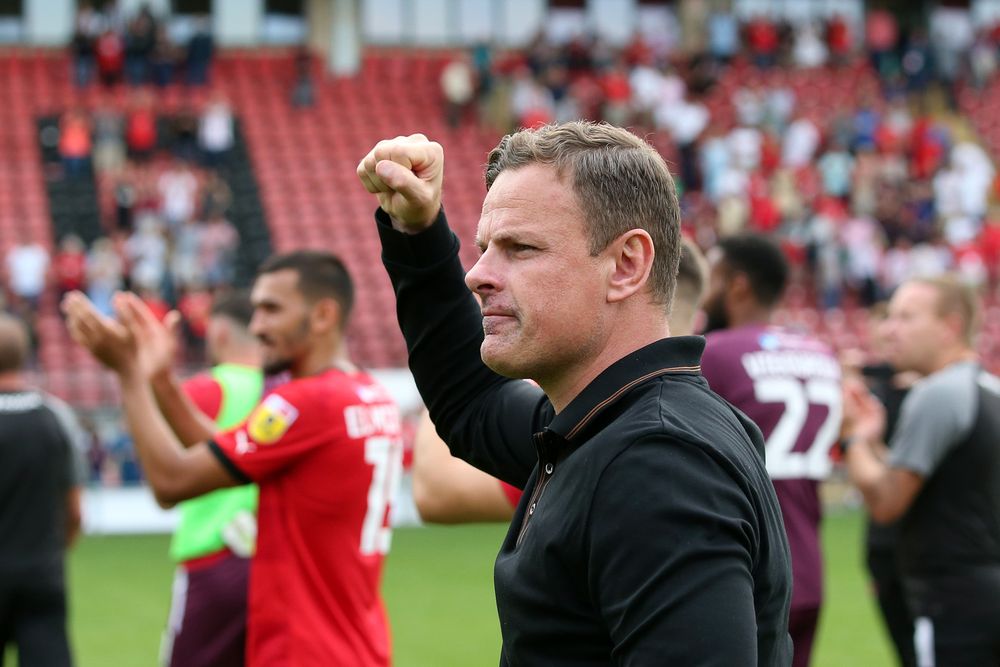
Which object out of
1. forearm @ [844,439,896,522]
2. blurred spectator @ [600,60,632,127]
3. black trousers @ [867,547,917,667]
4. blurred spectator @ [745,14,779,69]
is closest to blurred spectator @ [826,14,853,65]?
blurred spectator @ [745,14,779,69]

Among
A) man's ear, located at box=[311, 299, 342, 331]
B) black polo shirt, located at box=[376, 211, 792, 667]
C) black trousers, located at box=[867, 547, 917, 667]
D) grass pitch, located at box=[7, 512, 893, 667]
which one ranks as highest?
black polo shirt, located at box=[376, 211, 792, 667]

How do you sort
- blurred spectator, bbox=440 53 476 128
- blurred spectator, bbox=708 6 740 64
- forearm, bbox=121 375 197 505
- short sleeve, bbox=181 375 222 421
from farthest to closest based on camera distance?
blurred spectator, bbox=708 6 740 64 → blurred spectator, bbox=440 53 476 128 → short sleeve, bbox=181 375 222 421 → forearm, bbox=121 375 197 505

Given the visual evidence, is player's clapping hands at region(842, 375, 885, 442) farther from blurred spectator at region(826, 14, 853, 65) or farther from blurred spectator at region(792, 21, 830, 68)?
blurred spectator at region(826, 14, 853, 65)

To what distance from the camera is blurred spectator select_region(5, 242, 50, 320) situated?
2023 centimetres

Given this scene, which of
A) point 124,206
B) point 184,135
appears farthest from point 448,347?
point 184,135

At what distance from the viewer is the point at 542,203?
2227 mm

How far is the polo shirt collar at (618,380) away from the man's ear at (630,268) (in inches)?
4.0

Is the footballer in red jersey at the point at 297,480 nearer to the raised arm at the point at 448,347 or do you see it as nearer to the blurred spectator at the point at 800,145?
the raised arm at the point at 448,347

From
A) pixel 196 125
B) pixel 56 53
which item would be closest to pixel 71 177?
pixel 196 125

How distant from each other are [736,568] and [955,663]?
3.52 metres

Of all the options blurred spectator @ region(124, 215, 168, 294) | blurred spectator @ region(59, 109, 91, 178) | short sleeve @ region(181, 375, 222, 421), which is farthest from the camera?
blurred spectator @ region(59, 109, 91, 178)

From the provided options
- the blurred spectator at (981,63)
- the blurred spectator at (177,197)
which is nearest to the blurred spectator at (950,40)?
the blurred spectator at (981,63)

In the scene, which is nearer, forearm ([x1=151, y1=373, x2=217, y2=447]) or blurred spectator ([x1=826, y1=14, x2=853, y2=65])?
forearm ([x1=151, y1=373, x2=217, y2=447])

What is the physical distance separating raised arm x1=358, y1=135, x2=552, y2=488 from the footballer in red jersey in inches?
56.3
